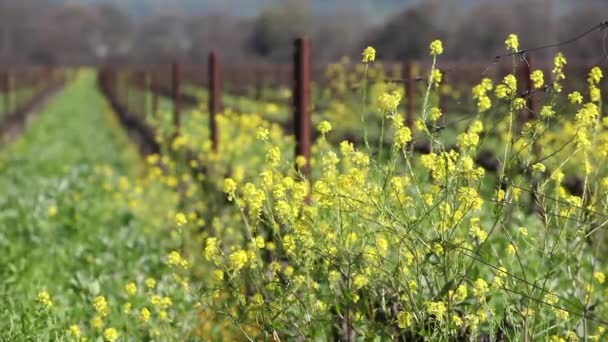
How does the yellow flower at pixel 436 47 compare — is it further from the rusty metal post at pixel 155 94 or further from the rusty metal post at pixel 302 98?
the rusty metal post at pixel 155 94

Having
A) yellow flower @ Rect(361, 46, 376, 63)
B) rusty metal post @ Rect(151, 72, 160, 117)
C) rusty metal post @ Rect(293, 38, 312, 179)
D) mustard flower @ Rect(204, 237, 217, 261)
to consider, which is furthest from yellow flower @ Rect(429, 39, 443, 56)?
rusty metal post @ Rect(151, 72, 160, 117)

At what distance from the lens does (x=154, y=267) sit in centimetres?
635

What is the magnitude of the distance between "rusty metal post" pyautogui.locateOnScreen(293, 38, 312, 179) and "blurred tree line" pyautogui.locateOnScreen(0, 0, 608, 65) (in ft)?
125

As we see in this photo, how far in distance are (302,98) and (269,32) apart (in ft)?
356

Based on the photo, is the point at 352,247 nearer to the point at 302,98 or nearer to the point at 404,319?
the point at 404,319

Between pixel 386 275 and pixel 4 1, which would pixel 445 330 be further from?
pixel 4 1

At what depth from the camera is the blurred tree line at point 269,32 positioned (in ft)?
214

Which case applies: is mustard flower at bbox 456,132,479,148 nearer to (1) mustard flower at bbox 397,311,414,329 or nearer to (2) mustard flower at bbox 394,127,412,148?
(2) mustard flower at bbox 394,127,412,148

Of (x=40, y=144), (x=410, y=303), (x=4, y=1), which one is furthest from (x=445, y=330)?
(x=4, y=1)

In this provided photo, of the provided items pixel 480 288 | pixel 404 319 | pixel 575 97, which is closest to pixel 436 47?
pixel 575 97

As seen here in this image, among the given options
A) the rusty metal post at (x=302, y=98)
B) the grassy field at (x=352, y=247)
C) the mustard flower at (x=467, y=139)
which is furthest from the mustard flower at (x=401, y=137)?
the rusty metal post at (x=302, y=98)

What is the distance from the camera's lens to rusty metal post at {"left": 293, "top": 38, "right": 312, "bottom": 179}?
19.2 feet

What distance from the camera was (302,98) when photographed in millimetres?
5910

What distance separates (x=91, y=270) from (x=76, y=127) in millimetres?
13779
